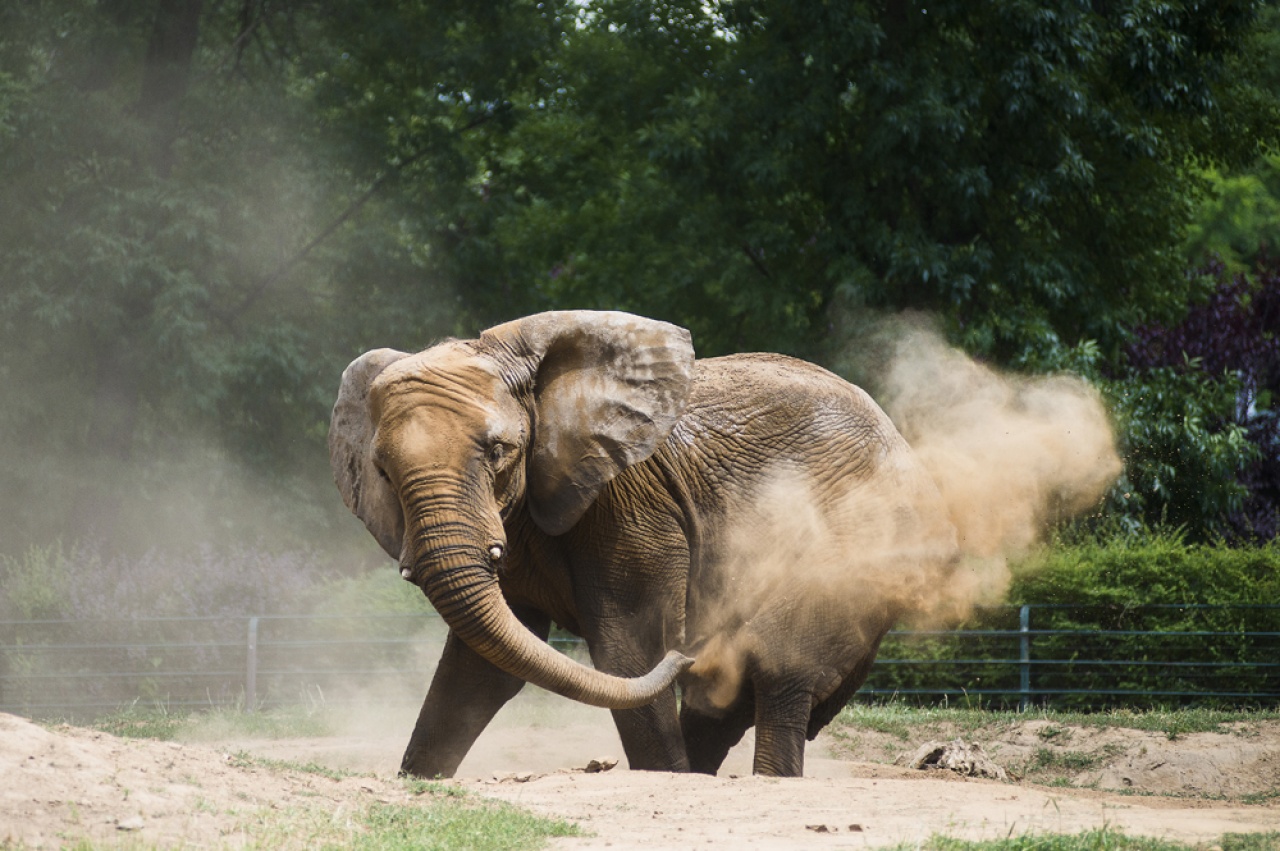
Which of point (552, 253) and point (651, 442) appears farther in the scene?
point (552, 253)

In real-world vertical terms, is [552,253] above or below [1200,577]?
above

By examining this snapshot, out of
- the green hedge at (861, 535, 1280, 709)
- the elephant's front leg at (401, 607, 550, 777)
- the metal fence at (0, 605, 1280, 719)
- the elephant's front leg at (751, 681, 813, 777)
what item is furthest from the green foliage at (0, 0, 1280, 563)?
the elephant's front leg at (401, 607, 550, 777)

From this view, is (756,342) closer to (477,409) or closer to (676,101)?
(676,101)

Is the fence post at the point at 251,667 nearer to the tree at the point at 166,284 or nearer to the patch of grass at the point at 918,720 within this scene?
the patch of grass at the point at 918,720

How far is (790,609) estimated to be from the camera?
889 cm

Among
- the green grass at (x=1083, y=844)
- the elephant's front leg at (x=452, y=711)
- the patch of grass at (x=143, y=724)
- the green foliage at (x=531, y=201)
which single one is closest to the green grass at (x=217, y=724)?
the patch of grass at (x=143, y=724)

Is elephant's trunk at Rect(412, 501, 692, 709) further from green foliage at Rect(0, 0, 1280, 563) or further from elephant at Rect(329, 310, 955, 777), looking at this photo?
green foliage at Rect(0, 0, 1280, 563)

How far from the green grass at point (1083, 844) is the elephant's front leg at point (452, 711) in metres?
3.21

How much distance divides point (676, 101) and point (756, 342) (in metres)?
3.50

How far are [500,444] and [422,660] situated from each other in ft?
29.8

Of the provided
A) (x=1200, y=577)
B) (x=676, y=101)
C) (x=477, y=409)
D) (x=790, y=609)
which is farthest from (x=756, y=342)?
(x=477, y=409)

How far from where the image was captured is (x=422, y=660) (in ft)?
52.5

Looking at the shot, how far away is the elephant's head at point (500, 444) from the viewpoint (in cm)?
695

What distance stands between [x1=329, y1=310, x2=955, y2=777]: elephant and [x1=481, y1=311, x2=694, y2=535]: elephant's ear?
11mm
